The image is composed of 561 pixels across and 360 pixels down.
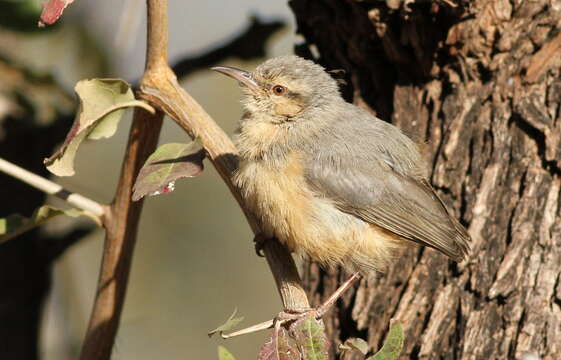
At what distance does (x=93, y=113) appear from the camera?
3.16m

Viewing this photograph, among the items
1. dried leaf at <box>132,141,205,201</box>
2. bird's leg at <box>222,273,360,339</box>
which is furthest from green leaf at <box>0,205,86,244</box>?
bird's leg at <box>222,273,360,339</box>

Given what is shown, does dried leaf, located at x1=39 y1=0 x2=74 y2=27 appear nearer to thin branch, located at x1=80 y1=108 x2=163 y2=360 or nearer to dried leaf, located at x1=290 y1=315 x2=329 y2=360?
thin branch, located at x1=80 y1=108 x2=163 y2=360

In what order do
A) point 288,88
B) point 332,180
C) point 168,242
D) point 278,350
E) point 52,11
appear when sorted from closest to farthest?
point 52,11
point 278,350
point 332,180
point 288,88
point 168,242

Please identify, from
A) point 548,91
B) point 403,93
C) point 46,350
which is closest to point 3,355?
point 46,350

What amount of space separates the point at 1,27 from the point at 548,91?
3.34m

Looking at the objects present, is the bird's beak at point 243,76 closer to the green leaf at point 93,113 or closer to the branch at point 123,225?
the branch at point 123,225

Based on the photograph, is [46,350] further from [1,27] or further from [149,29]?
[149,29]

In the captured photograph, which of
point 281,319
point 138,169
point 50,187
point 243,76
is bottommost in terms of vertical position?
point 281,319

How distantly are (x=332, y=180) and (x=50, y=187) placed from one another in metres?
1.38

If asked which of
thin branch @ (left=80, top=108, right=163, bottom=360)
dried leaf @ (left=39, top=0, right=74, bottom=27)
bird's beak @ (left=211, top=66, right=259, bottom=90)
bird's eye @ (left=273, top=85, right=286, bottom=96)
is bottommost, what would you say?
thin branch @ (left=80, top=108, right=163, bottom=360)

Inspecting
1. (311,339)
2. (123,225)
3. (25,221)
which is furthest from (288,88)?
(311,339)

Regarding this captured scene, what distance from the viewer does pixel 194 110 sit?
3404mm

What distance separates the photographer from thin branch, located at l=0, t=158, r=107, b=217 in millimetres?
3287

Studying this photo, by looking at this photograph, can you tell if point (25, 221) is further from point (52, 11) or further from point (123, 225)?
point (52, 11)
